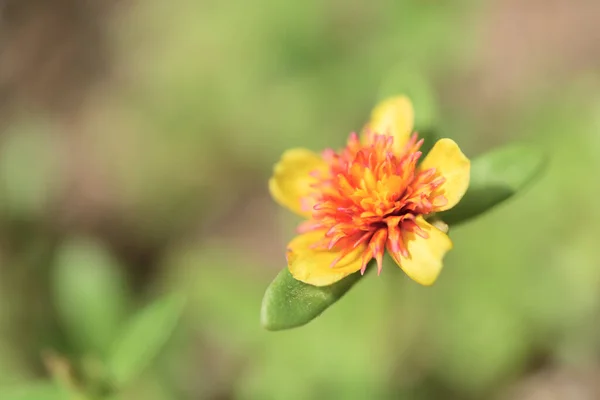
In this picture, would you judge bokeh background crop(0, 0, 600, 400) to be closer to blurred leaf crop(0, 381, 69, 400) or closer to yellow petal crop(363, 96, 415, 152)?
yellow petal crop(363, 96, 415, 152)

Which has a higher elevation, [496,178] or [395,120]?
[395,120]

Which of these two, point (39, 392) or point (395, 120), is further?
point (39, 392)

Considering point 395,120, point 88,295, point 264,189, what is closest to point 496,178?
point 395,120

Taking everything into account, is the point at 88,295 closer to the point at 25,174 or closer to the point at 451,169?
the point at 25,174

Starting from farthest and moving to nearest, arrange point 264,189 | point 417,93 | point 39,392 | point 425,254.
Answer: point 264,189 < point 39,392 < point 417,93 < point 425,254

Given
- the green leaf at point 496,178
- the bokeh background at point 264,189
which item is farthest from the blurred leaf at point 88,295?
the green leaf at point 496,178

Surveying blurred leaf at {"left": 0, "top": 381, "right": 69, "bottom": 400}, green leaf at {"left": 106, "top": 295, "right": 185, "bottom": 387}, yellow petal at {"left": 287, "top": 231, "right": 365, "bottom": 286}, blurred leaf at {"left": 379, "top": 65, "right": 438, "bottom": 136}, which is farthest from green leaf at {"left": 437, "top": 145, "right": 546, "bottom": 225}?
blurred leaf at {"left": 0, "top": 381, "right": 69, "bottom": 400}

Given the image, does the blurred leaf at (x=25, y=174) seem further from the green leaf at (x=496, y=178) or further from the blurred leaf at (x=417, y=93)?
the green leaf at (x=496, y=178)
